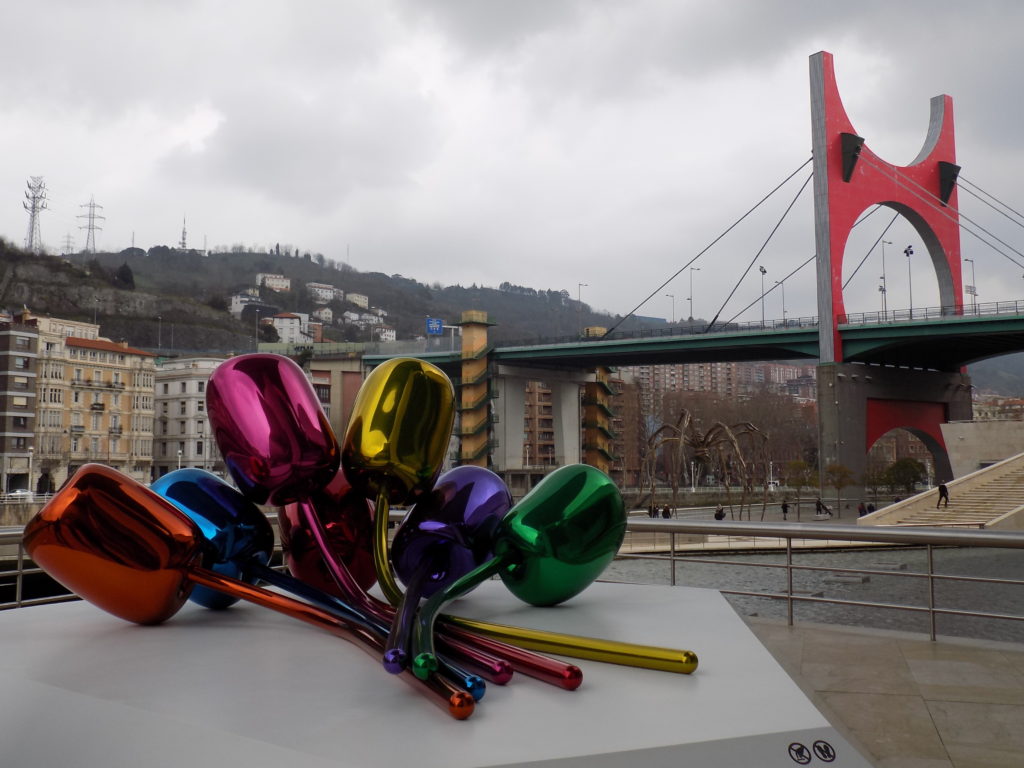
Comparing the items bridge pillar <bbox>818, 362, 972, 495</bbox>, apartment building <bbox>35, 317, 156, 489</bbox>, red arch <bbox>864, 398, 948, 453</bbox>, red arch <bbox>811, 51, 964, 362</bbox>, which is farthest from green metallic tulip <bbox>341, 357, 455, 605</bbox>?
apartment building <bbox>35, 317, 156, 489</bbox>

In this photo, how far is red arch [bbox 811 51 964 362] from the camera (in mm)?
32281

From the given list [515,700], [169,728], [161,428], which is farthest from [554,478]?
[161,428]

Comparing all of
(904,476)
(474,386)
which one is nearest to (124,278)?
(474,386)

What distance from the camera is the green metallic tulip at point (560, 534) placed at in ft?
9.59

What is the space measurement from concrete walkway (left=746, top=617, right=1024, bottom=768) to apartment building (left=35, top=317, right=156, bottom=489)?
41.2 m

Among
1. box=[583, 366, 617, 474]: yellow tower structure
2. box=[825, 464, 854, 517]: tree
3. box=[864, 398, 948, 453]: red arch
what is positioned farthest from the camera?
box=[583, 366, 617, 474]: yellow tower structure

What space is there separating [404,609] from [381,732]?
20.1 inches

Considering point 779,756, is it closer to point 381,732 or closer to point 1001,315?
point 381,732

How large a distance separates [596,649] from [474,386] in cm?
4115

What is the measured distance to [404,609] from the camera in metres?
2.38

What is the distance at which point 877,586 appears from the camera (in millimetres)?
15523

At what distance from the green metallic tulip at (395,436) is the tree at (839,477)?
95.6ft

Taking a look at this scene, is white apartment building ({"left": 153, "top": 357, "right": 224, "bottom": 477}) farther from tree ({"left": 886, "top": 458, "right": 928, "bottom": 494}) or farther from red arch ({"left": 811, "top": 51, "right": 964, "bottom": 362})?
tree ({"left": 886, "top": 458, "right": 928, "bottom": 494})

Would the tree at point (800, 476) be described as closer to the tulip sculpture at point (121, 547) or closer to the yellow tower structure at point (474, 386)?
the yellow tower structure at point (474, 386)
